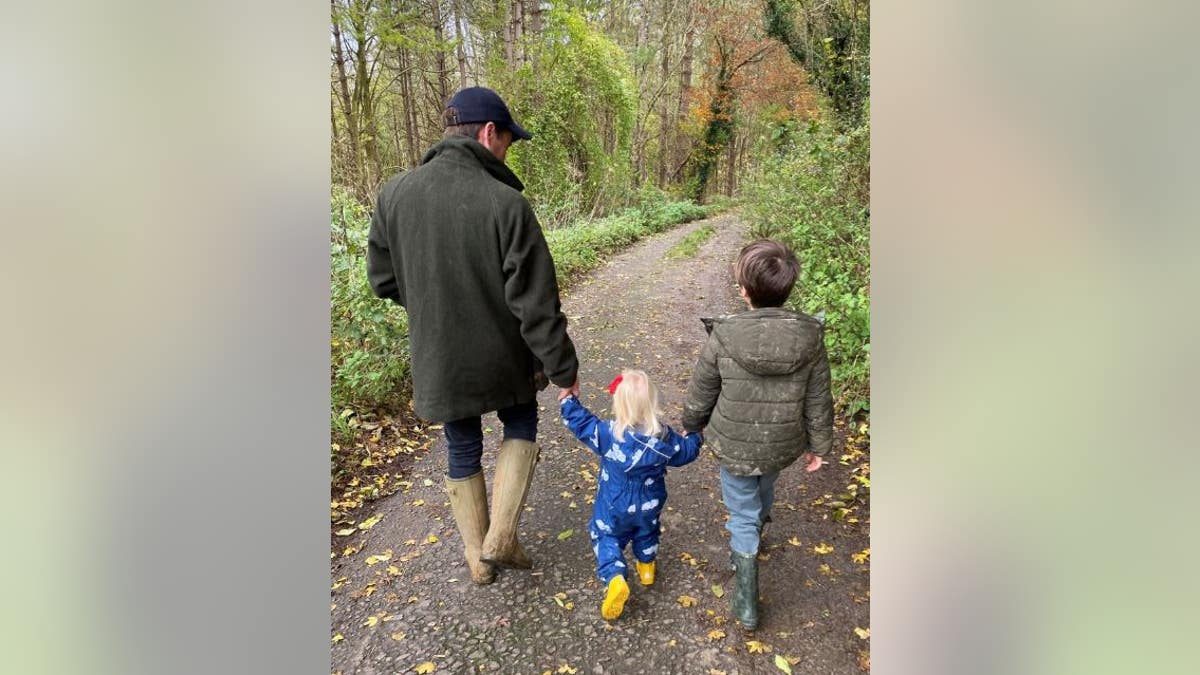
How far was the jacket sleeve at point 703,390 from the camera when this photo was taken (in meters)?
2.49

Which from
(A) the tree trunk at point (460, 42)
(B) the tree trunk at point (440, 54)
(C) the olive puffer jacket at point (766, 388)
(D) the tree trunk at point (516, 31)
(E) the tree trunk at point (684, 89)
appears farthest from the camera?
(E) the tree trunk at point (684, 89)

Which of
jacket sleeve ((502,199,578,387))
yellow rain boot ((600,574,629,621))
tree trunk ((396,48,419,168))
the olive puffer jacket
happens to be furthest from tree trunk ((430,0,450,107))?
yellow rain boot ((600,574,629,621))

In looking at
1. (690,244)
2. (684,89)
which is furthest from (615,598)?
(684,89)

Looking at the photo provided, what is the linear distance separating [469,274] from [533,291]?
10.4 inches

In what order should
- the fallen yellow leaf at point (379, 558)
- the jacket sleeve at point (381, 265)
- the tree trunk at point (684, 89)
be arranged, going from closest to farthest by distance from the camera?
the jacket sleeve at point (381, 265) → the fallen yellow leaf at point (379, 558) → the tree trunk at point (684, 89)

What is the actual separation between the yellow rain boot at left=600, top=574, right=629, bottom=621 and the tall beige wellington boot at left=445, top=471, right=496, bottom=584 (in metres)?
0.65

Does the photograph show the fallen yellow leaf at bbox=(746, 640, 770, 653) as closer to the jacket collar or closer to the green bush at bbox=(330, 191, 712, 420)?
the jacket collar

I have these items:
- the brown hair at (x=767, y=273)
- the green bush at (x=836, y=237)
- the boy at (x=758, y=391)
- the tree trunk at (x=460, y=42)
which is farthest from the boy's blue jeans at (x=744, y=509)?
the tree trunk at (x=460, y=42)

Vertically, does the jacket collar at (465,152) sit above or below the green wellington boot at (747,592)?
above

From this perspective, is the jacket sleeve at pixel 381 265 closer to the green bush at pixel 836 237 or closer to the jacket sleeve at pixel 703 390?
the jacket sleeve at pixel 703 390

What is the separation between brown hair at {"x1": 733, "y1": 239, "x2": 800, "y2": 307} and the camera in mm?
2342

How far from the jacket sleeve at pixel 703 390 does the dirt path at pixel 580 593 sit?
2.60 ft
